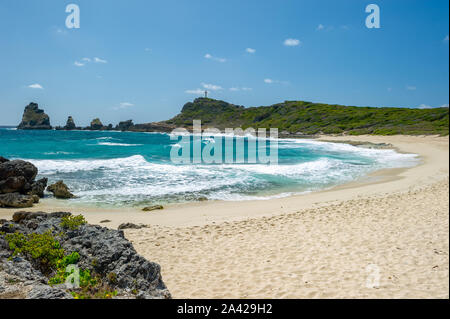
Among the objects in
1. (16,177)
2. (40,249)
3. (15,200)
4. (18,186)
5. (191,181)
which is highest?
Answer: (16,177)

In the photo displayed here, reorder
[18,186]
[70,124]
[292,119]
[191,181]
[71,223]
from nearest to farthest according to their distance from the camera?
[71,223], [18,186], [191,181], [292,119], [70,124]

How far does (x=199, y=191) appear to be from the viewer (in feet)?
48.7

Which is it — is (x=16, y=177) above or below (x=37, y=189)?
above

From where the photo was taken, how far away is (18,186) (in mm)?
12742

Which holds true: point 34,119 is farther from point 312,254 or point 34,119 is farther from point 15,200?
point 312,254

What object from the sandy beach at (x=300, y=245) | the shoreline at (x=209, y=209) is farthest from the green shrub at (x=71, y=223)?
the shoreline at (x=209, y=209)

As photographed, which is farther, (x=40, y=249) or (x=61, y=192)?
(x=61, y=192)

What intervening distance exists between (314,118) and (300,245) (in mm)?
93549

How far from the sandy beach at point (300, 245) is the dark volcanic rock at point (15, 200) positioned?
0.61 metres

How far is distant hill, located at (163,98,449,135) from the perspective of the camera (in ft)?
184

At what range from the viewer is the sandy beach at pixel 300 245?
484 cm

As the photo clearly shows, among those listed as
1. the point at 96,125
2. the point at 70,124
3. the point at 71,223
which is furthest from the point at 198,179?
the point at 96,125

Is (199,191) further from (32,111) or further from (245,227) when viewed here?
(32,111)
